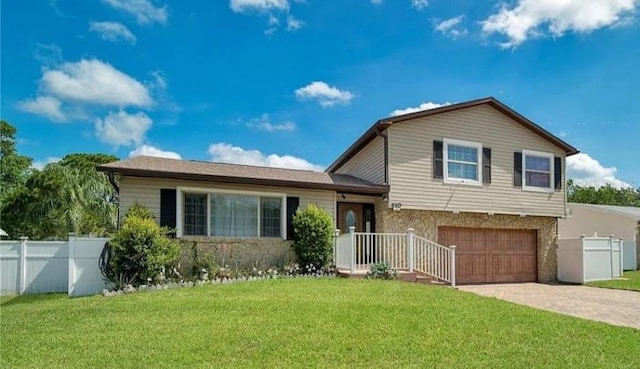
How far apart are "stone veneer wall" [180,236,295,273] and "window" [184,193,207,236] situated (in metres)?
0.21

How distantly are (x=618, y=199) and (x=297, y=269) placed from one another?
45.5 m

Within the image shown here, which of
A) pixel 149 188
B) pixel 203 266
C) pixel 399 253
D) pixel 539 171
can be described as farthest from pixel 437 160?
pixel 149 188

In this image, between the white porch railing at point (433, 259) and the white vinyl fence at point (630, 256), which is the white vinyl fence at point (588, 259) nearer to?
the white porch railing at point (433, 259)

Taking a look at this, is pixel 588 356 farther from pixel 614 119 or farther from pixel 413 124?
pixel 614 119

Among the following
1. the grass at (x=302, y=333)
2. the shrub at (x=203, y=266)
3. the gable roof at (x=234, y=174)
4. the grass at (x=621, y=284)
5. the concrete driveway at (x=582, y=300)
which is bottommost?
the grass at (x=621, y=284)

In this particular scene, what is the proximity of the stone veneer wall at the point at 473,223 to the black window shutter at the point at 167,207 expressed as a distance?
6.37 metres

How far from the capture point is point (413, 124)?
48.4 ft

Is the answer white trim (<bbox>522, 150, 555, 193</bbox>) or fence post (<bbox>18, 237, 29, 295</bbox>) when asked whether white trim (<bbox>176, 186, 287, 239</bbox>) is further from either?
white trim (<bbox>522, 150, 555, 193</bbox>)

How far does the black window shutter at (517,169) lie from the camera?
52.6 ft

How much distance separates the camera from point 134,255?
34.4 feet

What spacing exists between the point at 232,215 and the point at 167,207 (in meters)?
1.78

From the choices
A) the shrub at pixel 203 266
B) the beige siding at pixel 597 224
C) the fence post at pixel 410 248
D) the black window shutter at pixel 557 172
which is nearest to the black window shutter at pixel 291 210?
the shrub at pixel 203 266

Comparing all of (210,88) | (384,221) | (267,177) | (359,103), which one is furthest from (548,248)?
(210,88)

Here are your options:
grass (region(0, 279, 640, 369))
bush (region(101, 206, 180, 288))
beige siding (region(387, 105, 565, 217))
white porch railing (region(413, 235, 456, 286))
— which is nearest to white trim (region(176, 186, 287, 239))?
bush (region(101, 206, 180, 288))
